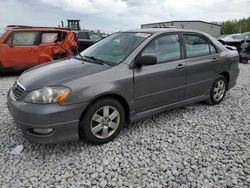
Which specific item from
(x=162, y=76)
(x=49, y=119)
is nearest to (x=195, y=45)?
(x=162, y=76)

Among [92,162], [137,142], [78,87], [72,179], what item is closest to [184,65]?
[137,142]

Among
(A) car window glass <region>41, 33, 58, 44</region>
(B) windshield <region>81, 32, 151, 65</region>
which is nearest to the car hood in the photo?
(B) windshield <region>81, 32, 151, 65</region>

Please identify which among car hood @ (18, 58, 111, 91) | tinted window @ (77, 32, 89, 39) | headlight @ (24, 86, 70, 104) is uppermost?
tinted window @ (77, 32, 89, 39)

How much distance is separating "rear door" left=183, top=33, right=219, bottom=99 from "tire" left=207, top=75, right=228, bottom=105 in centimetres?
17

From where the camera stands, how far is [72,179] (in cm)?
230

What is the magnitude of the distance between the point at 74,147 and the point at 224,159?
74.7 inches

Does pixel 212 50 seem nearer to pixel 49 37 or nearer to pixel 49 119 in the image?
pixel 49 119

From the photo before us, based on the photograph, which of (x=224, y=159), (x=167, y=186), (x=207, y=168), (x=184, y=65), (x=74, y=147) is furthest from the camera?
(x=184, y=65)

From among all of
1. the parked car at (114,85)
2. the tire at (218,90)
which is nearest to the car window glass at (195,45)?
the parked car at (114,85)

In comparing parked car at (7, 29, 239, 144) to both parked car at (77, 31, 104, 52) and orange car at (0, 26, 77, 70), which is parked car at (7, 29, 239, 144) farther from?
parked car at (77, 31, 104, 52)

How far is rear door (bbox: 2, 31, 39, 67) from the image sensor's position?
6672 mm

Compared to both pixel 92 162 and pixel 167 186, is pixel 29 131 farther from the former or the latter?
pixel 167 186

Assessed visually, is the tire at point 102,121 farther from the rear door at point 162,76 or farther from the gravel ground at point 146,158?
the rear door at point 162,76

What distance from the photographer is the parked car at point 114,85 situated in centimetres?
252
